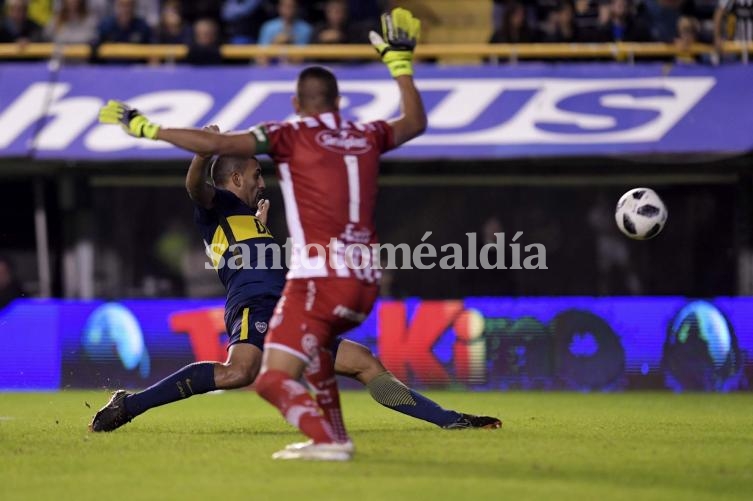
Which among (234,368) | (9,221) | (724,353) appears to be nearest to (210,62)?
(9,221)

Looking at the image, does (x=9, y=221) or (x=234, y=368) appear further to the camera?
(x=9, y=221)

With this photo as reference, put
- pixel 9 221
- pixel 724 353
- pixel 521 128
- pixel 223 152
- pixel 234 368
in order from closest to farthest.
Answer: pixel 223 152 → pixel 234 368 → pixel 724 353 → pixel 521 128 → pixel 9 221

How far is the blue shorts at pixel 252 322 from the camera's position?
8.57 m

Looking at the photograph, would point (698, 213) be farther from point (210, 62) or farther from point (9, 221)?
point (9, 221)

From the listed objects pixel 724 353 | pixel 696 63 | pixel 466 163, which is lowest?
pixel 724 353

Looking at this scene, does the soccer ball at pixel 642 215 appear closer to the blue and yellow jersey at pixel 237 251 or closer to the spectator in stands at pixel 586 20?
the blue and yellow jersey at pixel 237 251

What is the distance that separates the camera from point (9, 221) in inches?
672

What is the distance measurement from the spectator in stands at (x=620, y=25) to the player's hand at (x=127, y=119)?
9.73 metres

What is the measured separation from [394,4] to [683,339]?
5836mm

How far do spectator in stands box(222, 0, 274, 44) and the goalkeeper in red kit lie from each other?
9830mm

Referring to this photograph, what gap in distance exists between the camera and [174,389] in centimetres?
845

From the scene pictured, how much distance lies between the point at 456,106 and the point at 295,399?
8824mm

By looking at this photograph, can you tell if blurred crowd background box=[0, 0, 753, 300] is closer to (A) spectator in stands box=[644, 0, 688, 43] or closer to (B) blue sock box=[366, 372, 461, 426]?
(A) spectator in stands box=[644, 0, 688, 43]

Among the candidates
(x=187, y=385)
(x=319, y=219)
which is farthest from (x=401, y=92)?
(x=187, y=385)
